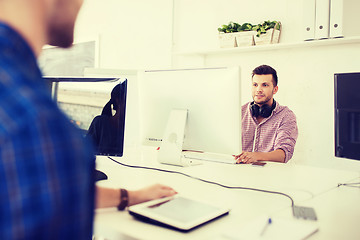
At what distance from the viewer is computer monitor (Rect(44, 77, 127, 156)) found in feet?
4.89

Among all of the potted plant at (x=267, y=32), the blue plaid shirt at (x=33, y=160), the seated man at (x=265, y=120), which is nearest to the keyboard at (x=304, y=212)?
the blue plaid shirt at (x=33, y=160)

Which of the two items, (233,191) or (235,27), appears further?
(235,27)

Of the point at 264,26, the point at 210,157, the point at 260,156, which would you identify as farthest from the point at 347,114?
the point at 264,26

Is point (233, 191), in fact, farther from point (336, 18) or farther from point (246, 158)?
point (336, 18)

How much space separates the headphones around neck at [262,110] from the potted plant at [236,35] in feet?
2.10

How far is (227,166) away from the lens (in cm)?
177

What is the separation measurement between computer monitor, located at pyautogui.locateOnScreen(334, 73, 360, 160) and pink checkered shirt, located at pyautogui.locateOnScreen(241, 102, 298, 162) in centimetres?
89

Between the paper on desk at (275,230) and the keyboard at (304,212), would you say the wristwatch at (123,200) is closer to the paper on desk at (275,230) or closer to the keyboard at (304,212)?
the paper on desk at (275,230)

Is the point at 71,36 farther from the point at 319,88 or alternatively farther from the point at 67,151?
the point at 319,88

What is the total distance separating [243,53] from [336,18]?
0.86 metres

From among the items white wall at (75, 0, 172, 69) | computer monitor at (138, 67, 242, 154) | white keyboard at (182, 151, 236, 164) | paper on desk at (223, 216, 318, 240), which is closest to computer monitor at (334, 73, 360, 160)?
computer monitor at (138, 67, 242, 154)

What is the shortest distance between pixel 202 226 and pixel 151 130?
95cm

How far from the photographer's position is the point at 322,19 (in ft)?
8.05

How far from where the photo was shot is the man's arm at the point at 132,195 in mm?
992
